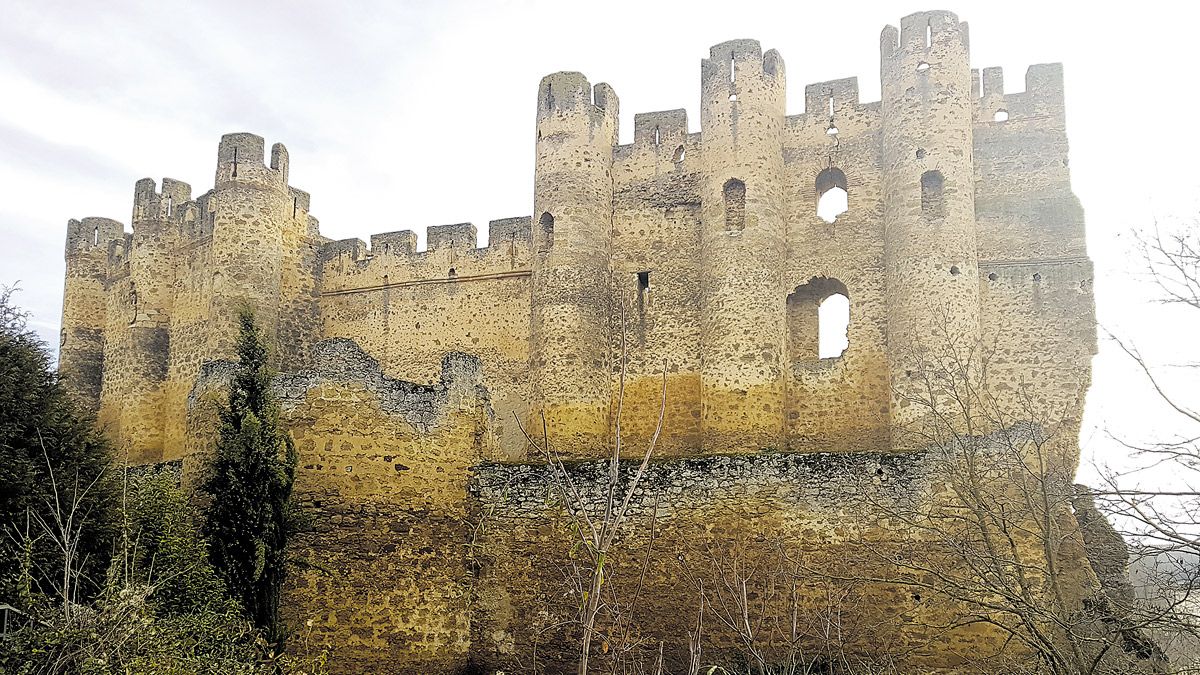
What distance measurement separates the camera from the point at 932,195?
23.2m

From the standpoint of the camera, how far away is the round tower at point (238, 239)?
2788cm

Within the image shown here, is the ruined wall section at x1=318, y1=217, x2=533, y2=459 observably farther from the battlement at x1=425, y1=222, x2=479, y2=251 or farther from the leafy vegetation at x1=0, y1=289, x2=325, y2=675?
the leafy vegetation at x1=0, y1=289, x2=325, y2=675

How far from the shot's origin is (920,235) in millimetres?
22891

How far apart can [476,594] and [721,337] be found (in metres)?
8.68

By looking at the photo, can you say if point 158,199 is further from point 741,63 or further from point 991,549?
point 991,549

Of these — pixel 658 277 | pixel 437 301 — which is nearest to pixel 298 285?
pixel 437 301

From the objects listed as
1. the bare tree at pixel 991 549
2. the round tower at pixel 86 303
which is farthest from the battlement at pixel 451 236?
the bare tree at pixel 991 549

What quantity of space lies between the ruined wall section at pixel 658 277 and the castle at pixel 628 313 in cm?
6

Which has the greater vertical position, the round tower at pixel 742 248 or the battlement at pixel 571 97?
the battlement at pixel 571 97

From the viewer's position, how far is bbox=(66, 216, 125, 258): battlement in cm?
3303

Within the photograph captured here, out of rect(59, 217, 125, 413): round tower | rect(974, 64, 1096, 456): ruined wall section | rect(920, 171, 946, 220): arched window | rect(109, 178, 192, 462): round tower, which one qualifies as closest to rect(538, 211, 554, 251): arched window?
rect(920, 171, 946, 220): arched window

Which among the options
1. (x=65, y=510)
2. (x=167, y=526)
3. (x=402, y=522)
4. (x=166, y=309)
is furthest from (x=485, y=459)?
(x=166, y=309)

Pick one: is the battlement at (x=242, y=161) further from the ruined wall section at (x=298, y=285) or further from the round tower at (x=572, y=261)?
the round tower at (x=572, y=261)

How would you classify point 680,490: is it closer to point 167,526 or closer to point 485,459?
point 485,459
